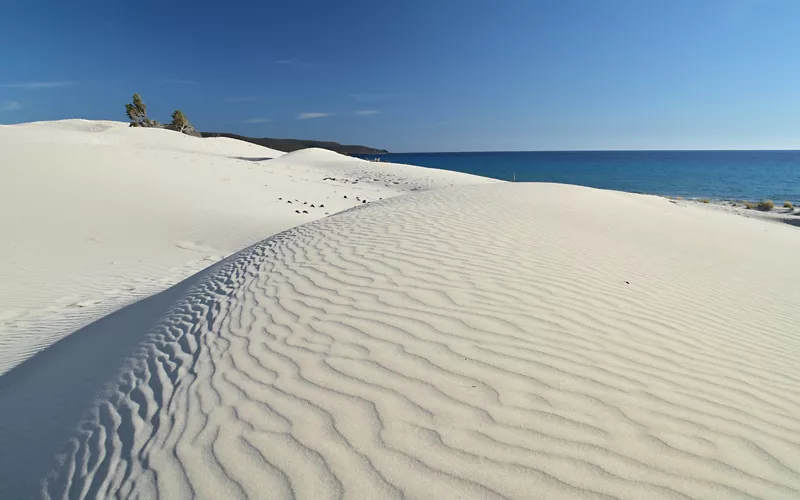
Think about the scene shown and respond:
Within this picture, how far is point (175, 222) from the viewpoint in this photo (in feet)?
34.6

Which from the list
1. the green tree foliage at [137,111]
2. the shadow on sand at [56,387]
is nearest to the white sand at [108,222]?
the shadow on sand at [56,387]

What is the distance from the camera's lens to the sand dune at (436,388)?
192 centimetres

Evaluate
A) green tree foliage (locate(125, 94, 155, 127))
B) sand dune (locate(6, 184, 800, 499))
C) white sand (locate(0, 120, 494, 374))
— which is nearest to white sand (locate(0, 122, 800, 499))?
sand dune (locate(6, 184, 800, 499))

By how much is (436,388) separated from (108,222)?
417 inches

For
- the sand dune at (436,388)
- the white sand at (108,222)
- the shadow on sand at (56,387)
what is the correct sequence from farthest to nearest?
the white sand at (108,222)
the shadow on sand at (56,387)
the sand dune at (436,388)

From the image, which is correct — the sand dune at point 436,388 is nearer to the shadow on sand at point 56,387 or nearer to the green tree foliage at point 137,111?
the shadow on sand at point 56,387

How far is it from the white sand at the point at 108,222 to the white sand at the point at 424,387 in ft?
6.28

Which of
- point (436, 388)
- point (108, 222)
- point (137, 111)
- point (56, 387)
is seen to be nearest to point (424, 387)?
point (436, 388)

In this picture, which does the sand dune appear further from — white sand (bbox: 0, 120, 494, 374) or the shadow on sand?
white sand (bbox: 0, 120, 494, 374)

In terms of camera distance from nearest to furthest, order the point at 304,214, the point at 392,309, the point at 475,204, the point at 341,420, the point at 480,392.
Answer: the point at 341,420
the point at 480,392
the point at 392,309
the point at 475,204
the point at 304,214

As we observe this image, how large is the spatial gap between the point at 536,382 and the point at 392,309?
4.42ft

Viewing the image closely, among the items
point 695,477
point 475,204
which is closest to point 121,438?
point 695,477

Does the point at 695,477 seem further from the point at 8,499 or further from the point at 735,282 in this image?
the point at 735,282

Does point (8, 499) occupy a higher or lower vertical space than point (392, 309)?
lower
